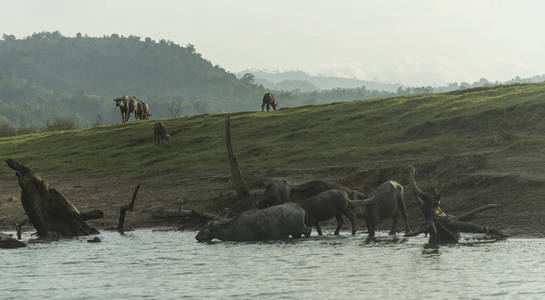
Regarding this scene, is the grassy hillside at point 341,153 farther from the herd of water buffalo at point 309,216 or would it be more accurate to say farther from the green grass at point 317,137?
the herd of water buffalo at point 309,216

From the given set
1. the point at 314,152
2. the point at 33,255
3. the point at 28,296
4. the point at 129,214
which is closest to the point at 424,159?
the point at 314,152

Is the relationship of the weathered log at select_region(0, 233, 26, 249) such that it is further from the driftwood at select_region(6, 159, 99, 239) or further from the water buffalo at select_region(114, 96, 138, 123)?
the water buffalo at select_region(114, 96, 138, 123)

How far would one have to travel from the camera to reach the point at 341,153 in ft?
120

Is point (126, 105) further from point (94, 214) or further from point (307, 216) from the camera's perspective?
point (307, 216)

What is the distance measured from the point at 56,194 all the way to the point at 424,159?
48.5 ft

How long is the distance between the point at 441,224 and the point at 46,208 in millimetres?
11626

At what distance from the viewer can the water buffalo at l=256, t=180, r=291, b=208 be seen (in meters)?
23.1

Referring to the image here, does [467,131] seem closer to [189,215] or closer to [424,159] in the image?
[424,159]

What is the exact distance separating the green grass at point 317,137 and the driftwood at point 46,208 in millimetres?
14394

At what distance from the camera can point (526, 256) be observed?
52.3 feet

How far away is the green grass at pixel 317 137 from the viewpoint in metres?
35.2

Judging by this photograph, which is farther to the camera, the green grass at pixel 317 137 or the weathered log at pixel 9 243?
the green grass at pixel 317 137

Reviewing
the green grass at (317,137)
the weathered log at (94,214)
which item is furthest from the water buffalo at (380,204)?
the green grass at (317,137)

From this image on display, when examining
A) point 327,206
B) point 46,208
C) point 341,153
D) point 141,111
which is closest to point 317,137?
point 341,153
